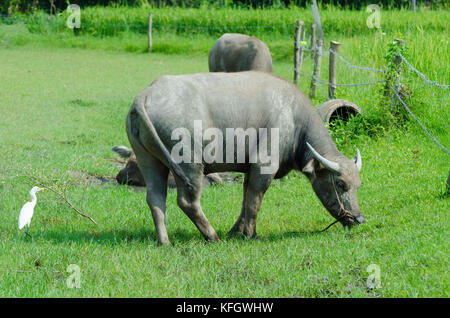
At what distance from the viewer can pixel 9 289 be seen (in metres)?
4.13

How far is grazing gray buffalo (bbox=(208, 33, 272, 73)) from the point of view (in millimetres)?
10164

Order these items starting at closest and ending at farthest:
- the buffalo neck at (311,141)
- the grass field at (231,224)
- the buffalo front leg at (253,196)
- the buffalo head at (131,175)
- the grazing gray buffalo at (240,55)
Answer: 1. the grass field at (231,224)
2. the buffalo front leg at (253,196)
3. the buffalo neck at (311,141)
4. the buffalo head at (131,175)
5. the grazing gray buffalo at (240,55)

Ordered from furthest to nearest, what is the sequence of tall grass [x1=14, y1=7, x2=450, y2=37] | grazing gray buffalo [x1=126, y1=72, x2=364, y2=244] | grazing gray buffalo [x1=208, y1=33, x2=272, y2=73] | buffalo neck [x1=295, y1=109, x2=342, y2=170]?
tall grass [x1=14, y1=7, x2=450, y2=37], grazing gray buffalo [x1=208, y1=33, x2=272, y2=73], buffalo neck [x1=295, y1=109, x2=342, y2=170], grazing gray buffalo [x1=126, y1=72, x2=364, y2=244]

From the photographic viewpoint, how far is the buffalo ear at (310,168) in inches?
215

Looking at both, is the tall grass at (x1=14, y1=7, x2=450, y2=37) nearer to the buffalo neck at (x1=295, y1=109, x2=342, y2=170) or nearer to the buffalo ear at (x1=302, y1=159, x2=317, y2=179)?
the buffalo neck at (x1=295, y1=109, x2=342, y2=170)

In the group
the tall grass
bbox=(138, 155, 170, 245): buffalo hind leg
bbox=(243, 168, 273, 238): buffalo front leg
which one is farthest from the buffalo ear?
the tall grass

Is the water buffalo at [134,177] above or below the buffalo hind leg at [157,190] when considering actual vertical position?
below

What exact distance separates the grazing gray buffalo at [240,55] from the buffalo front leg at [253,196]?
5.00 metres

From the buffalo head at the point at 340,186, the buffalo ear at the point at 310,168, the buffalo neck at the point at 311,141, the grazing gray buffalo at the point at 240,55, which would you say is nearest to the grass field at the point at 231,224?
the buffalo head at the point at 340,186

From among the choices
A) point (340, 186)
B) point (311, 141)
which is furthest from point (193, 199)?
point (340, 186)

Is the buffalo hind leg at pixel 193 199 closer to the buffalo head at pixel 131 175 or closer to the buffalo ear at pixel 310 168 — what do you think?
the buffalo ear at pixel 310 168

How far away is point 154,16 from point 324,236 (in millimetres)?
20963

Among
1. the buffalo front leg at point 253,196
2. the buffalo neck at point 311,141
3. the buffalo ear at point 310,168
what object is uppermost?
the buffalo neck at point 311,141

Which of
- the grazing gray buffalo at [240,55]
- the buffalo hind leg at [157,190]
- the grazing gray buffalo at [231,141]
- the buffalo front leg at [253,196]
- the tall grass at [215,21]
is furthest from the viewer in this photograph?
the tall grass at [215,21]
